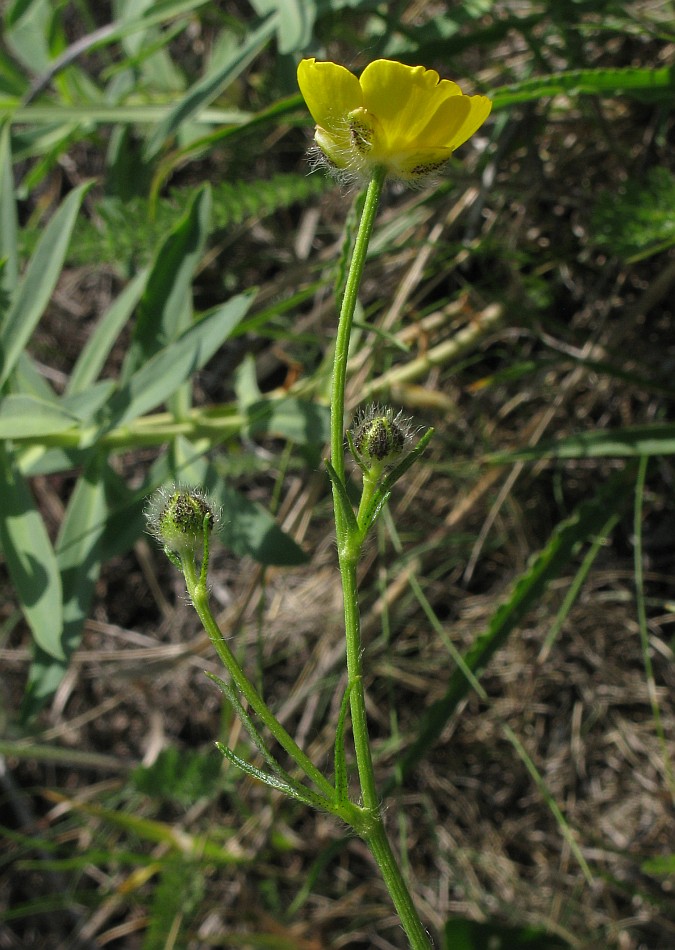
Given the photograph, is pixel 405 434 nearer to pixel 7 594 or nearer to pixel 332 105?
pixel 332 105

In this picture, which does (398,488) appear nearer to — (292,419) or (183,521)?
(292,419)

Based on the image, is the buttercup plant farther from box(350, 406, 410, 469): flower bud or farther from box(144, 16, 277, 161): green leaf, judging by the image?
box(144, 16, 277, 161): green leaf

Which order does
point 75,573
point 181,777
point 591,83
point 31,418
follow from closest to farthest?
1. point 31,418
2. point 591,83
3. point 75,573
4. point 181,777

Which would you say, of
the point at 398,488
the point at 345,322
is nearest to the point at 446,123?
the point at 345,322

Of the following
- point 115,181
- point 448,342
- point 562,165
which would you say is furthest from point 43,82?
point 562,165

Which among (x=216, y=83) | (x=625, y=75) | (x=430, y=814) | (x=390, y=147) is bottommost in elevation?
(x=430, y=814)

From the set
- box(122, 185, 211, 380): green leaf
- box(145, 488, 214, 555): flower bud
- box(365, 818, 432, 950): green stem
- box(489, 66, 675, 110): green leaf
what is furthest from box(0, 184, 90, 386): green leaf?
box(365, 818, 432, 950): green stem

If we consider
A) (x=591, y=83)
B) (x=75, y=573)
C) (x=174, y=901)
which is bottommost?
(x=174, y=901)

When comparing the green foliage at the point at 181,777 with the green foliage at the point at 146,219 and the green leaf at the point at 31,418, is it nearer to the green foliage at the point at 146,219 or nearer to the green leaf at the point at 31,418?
the green leaf at the point at 31,418
